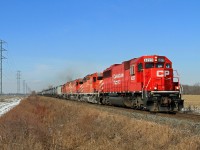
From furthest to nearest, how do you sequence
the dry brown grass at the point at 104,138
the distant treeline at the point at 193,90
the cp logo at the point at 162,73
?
1. the distant treeline at the point at 193,90
2. the cp logo at the point at 162,73
3. the dry brown grass at the point at 104,138

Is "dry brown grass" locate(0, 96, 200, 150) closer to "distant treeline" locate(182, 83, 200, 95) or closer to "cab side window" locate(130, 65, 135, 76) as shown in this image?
"cab side window" locate(130, 65, 135, 76)

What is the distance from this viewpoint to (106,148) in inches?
418

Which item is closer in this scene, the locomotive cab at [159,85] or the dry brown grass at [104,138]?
the dry brown grass at [104,138]

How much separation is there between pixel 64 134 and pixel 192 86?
157202 mm

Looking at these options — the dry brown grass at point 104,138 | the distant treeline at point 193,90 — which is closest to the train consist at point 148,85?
the dry brown grass at point 104,138

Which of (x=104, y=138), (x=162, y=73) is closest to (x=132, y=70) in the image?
(x=162, y=73)

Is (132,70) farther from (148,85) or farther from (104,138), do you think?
(104,138)

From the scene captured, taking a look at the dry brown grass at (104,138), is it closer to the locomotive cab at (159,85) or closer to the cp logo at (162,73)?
the locomotive cab at (159,85)

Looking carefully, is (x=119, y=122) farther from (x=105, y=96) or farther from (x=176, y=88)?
(x=105, y=96)

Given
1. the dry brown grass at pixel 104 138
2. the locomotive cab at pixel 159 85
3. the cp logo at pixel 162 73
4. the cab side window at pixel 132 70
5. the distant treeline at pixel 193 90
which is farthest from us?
the distant treeline at pixel 193 90

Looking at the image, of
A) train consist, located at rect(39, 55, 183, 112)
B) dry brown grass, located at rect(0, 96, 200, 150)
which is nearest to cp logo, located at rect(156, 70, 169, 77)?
train consist, located at rect(39, 55, 183, 112)

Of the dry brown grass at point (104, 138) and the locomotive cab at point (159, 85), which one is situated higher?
the locomotive cab at point (159, 85)

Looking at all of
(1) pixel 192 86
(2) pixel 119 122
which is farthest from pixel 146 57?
(1) pixel 192 86

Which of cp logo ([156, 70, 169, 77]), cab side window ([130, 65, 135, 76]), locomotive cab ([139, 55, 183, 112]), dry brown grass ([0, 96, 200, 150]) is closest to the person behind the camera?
dry brown grass ([0, 96, 200, 150])
